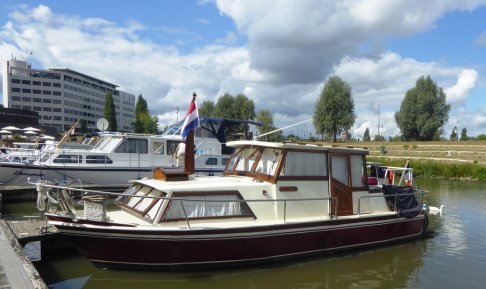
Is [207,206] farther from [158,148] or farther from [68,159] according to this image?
[68,159]

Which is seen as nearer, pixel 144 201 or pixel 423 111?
pixel 144 201

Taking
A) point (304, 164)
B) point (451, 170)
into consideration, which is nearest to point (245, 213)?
point (304, 164)

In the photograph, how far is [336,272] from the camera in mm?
10430

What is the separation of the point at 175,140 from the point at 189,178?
38.4 ft

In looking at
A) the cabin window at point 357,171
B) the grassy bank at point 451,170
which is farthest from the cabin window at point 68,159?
the grassy bank at point 451,170

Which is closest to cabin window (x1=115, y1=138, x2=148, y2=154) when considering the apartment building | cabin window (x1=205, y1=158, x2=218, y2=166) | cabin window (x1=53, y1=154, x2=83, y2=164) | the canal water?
cabin window (x1=53, y1=154, x2=83, y2=164)

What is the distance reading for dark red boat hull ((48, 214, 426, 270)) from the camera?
894 centimetres

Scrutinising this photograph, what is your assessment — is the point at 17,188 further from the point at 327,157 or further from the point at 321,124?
the point at 321,124

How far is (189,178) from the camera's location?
1148 centimetres

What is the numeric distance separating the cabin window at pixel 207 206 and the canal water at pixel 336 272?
134 centimetres

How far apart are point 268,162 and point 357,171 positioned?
290 centimetres

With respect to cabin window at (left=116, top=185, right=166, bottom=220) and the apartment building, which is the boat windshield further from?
the apartment building

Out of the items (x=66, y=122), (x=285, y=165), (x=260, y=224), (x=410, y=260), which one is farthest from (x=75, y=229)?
(x=66, y=122)

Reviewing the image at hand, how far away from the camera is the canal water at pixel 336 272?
9.30m
